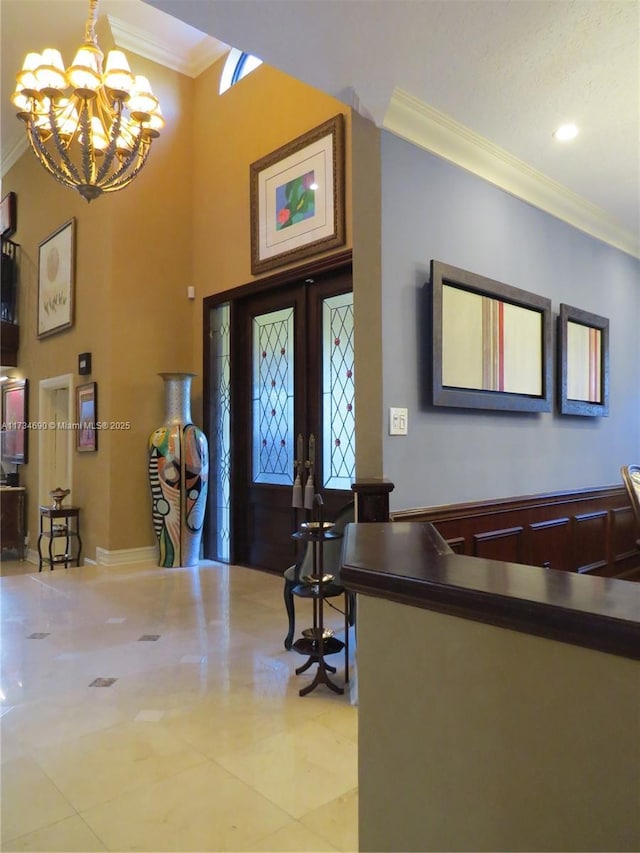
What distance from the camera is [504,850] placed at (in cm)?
75

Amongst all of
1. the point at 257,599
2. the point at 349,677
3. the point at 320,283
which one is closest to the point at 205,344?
the point at 320,283

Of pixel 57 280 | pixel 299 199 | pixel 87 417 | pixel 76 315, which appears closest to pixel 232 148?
pixel 299 199

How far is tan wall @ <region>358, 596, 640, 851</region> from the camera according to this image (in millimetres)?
665

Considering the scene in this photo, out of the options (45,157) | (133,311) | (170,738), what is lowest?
(170,738)

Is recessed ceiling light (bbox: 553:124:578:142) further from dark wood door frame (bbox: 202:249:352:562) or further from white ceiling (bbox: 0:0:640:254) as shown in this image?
dark wood door frame (bbox: 202:249:352:562)

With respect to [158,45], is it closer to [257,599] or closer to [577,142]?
[577,142]

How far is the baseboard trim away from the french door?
82 centimetres

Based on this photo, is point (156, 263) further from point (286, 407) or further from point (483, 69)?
point (483, 69)

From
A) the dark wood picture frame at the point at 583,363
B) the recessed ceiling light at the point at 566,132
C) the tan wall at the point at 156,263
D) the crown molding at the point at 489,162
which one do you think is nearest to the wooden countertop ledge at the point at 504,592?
the crown molding at the point at 489,162

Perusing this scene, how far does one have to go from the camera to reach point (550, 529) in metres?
3.25

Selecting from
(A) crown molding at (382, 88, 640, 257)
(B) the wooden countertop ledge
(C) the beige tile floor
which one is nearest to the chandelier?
(A) crown molding at (382, 88, 640, 257)

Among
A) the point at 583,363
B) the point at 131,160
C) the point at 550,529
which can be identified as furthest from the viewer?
the point at 131,160

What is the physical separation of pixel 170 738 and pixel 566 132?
3.24m

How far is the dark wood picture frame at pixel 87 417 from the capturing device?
5.33 meters
